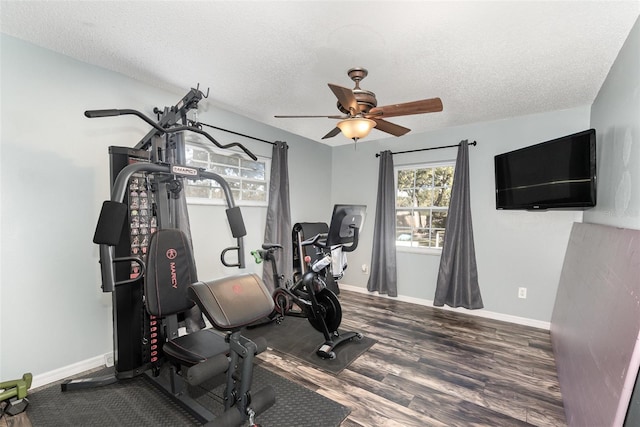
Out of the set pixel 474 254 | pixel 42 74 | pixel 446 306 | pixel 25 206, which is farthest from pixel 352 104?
pixel 446 306

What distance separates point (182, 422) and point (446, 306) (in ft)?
10.8

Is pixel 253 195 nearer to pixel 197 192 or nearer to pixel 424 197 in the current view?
pixel 197 192

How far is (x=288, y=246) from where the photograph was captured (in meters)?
3.82

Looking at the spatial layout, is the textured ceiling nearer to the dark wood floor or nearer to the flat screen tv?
the flat screen tv

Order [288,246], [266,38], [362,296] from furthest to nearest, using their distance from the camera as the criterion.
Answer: [362,296], [288,246], [266,38]

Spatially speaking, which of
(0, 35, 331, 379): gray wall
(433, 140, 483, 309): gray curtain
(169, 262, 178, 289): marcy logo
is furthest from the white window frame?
(0, 35, 331, 379): gray wall

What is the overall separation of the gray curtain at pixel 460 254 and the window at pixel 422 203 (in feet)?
0.90

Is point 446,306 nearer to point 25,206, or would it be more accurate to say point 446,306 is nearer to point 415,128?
point 415,128

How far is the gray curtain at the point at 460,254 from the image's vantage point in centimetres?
353

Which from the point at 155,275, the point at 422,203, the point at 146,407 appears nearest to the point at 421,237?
the point at 422,203

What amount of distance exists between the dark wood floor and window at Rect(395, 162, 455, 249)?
4.07 feet

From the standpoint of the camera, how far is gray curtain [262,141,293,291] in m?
3.68

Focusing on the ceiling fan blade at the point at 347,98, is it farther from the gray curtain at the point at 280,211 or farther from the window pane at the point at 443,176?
the window pane at the point at 443,176

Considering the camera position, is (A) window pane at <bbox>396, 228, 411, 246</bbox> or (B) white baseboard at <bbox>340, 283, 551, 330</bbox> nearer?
(B) white baseboard at <bbox>340, 283, 551, 330</bbox>
